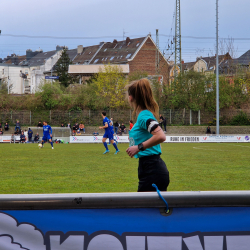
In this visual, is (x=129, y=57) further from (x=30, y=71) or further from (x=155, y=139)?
(x=155, y=139)

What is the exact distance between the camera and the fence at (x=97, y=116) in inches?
1763

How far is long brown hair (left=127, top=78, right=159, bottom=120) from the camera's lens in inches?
145

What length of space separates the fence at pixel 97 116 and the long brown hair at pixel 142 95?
4097cm

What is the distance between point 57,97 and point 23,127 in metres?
6.84

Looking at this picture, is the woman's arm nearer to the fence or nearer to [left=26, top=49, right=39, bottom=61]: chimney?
the fence

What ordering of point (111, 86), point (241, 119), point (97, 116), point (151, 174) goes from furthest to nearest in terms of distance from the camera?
point (111, 86) → point (97, 116) → point (241, 119) → point (151, 174)

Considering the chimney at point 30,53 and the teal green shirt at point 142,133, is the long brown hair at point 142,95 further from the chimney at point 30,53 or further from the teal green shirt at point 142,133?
the chimney at point 30,53

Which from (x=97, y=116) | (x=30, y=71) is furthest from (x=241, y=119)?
(x=30, y=71)

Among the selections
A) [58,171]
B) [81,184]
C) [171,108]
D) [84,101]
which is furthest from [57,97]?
[81,184]

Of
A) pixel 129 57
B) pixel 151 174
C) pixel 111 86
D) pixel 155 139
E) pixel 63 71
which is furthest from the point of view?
pixel 63 71

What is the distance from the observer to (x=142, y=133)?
3736 millimetres

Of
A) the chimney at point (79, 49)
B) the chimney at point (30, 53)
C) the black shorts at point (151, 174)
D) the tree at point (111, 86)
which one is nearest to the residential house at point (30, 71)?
the chimney at point (79, 49)

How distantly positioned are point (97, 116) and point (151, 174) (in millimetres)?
41768

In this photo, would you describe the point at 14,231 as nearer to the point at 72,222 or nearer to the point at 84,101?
the point at 72,222
